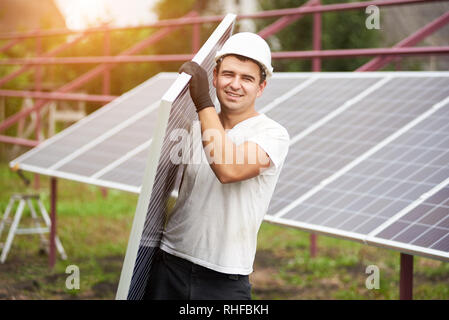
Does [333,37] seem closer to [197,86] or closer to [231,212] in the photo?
[231,212]

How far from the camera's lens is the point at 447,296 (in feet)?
20.8

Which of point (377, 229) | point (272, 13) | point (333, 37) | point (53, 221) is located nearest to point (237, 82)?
point (377, 229)

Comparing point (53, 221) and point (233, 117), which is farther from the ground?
point (233, 117)

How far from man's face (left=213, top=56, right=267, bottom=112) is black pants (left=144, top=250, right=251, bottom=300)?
76cm

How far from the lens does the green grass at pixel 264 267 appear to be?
6.53 meters

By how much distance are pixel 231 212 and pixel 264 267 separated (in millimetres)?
5243

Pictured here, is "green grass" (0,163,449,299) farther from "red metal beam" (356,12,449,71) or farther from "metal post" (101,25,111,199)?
"red metal beam" (356,12,449,71)

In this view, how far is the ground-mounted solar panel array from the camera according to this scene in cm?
374

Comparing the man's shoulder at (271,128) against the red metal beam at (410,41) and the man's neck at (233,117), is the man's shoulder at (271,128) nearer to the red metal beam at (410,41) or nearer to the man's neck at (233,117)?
the man's neck at (233,117)

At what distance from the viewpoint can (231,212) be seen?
8.61 ft

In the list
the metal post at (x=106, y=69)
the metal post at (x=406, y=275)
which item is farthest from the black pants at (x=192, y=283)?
the metal post at (x=106, y=69)

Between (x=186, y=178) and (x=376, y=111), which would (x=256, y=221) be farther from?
(x=376, y=111)

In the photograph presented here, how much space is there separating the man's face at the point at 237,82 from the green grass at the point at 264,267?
4.22 metres
